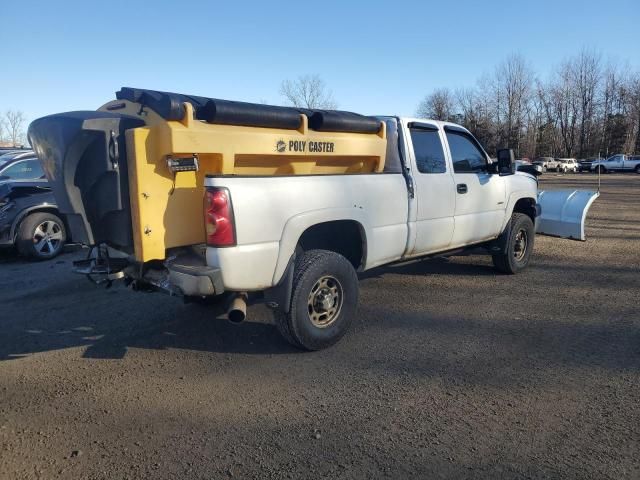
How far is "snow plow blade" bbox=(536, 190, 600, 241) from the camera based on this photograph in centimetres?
869

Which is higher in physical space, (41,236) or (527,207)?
(527,207)

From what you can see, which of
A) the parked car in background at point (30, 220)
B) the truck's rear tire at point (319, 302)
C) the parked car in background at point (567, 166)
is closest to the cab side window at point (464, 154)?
the truck's rear tire at point (319, 302)

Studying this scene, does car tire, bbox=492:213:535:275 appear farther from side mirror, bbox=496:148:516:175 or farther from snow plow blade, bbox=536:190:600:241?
snow plow blade, bbox=536:190:600:241

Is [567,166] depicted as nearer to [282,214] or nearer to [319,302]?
[319,302]

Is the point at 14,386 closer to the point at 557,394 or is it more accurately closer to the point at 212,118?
the point at 212,118

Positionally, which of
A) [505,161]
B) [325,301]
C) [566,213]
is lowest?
[325,301]

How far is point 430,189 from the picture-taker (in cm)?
550

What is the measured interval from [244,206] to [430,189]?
8.13ft

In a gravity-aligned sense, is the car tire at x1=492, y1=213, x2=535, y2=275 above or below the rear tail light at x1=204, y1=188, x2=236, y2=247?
below

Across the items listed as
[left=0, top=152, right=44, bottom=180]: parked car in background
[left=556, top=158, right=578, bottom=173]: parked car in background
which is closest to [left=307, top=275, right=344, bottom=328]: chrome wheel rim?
[left=0, top=152, right=44, bottom=180]: parked car in background

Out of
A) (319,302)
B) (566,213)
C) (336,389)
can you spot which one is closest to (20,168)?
(319,302)

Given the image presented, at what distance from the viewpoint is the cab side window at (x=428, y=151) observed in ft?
18.2

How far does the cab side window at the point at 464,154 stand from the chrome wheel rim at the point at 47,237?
6.82 meters

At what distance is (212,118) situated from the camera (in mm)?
3908
